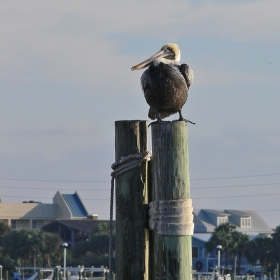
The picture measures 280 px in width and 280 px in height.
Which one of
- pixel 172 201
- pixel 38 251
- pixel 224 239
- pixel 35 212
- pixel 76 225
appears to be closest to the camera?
pixel 172 201

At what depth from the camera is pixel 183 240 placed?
622cm

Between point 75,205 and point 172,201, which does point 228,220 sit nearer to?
point 75,205

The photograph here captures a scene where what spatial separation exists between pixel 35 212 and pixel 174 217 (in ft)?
293

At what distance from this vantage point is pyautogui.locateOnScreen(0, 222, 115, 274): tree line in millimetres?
61281

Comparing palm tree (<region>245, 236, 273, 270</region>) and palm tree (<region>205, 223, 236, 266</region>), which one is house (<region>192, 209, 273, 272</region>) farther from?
palm tree (<region>245, 236, 273, 270</region>)

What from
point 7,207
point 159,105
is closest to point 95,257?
point 7,207

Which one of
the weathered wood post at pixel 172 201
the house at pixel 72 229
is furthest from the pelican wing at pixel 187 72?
the house at pixel 72 229

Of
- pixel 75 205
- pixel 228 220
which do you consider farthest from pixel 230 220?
pixel 75 205

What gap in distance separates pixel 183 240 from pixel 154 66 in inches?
129

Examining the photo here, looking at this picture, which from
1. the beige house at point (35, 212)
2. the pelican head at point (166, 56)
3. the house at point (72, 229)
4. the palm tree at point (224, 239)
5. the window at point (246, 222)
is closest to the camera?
the pelican head at point (166, 56)

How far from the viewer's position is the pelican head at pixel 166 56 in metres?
9.12

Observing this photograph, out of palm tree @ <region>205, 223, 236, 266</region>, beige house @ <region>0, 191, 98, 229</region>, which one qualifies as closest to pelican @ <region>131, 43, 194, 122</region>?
palm tree @ <region>205, 223, 236, 266</region>

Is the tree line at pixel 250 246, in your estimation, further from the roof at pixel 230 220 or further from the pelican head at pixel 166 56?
the pelican head at pixel 166 56

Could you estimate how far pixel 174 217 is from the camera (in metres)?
6.23
